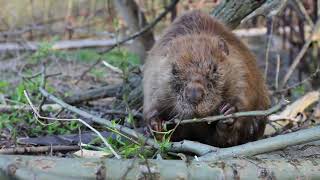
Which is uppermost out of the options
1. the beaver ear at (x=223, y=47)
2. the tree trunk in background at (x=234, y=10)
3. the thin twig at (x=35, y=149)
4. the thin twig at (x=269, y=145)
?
the tree trunk in background at (x=234, y=10)

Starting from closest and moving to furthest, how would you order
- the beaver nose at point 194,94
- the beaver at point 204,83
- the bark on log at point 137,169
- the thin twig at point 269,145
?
the bark on log at point 137,169, the thin twig at point 269,145, the beaver nose at point 194,94, the beaver at point 204,83

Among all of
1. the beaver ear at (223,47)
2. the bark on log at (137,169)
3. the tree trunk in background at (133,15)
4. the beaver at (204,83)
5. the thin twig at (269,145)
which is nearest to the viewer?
the bark on log at (137,169)

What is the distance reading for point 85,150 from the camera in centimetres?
294

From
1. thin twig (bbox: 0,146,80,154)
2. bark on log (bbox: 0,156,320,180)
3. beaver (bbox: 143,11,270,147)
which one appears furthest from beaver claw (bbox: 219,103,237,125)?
thin twig (bbox: 0,146,80,154)

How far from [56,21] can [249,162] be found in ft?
27.5

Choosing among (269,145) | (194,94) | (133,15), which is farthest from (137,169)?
(133,15)

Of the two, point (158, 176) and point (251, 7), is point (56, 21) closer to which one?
point (251, 7)

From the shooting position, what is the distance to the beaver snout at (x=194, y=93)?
114 inches

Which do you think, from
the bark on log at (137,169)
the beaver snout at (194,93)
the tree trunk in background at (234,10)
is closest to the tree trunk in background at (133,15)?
the tree trunk in background at (234,10)

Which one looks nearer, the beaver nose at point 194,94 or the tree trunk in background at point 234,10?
the beaver nose at point 194,94

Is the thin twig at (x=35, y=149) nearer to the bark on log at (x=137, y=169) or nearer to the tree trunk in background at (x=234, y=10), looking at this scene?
the bark on log at (x=137, y=169)

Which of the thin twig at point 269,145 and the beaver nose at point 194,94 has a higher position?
the beaver nose at point 194,94

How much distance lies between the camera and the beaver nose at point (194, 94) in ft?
9.46

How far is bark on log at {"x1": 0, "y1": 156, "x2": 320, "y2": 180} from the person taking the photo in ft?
6.89
